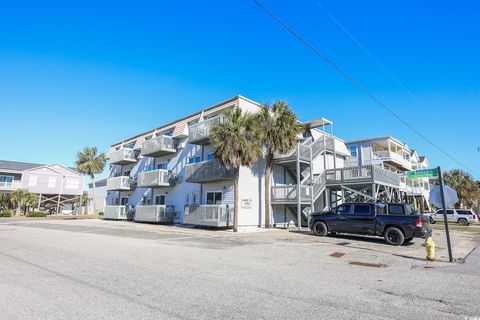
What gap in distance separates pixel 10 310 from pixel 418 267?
10010mm

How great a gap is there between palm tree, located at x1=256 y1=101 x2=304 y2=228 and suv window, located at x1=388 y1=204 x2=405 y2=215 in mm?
8734

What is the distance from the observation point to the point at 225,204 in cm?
2194

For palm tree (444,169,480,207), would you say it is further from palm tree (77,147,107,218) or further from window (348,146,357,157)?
palm tree (77,147,107,218)

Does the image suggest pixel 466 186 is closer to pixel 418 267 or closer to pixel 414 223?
pixel 414 223

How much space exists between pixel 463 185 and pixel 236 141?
53.4 m

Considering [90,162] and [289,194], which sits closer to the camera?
[289,194]

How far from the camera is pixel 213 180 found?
23.0 m

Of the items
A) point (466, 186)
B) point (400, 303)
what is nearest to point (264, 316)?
point (400, 303)

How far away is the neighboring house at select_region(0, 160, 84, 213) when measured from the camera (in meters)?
49.4

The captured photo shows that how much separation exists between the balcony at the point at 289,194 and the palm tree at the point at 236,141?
4116 mm

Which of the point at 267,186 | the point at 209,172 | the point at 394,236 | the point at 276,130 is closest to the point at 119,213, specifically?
the point at 209,172

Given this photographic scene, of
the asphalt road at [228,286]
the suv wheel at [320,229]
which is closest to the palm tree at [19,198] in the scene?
the asphalt road at [228,286]

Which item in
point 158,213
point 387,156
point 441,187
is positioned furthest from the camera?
point 387,156

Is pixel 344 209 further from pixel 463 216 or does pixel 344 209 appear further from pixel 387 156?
pixel 463 216
